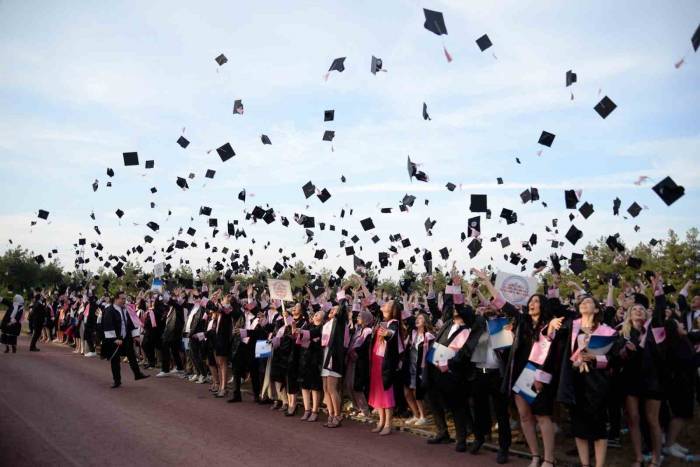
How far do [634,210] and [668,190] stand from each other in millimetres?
4970

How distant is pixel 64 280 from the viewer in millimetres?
69875

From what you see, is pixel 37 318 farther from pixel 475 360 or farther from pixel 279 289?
pixel 475 360

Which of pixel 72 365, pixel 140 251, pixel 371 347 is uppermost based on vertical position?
pixel 140 251

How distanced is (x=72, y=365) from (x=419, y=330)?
39.2 ft

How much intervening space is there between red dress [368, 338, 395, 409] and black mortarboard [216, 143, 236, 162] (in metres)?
7.81

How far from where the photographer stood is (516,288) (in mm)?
8102

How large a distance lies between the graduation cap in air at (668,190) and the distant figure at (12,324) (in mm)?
19026

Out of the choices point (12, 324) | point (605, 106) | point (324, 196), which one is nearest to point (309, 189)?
point (324, 196)

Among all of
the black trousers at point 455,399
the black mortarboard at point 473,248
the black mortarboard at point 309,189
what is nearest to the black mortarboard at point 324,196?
the black mortarboard at point 309,189

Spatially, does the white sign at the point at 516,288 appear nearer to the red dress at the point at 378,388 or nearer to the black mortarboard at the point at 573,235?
the red dress at the point at 378,388

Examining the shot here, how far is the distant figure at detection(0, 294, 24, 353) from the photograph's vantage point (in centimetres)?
1967

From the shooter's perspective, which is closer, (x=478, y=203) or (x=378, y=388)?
(x=378, y=388)

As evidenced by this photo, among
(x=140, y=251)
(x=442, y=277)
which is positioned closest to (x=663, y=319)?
(x=140, y=251)

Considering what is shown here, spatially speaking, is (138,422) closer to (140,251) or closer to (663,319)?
(663,319)
